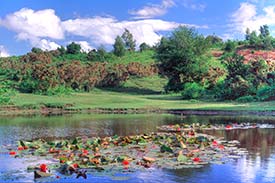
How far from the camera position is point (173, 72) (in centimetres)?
7944

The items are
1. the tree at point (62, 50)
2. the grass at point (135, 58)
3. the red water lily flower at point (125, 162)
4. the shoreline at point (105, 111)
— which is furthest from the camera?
the tree at point (62, 50)

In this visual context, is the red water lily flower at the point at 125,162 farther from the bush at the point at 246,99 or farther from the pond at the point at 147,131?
the bush at the point at 246,99

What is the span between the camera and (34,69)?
6750 cm

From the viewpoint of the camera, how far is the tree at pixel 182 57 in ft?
250

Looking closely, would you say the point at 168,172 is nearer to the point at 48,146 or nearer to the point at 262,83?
the point at 48,146

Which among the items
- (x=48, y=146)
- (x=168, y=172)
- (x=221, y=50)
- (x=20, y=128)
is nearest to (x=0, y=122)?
(x=20, y=128)

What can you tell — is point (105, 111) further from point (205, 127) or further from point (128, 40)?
point (128, 40)

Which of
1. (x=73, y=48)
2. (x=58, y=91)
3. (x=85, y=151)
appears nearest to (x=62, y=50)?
(x=73, y=48)

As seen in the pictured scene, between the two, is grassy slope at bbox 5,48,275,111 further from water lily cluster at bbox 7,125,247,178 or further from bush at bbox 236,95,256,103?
water lily cluster at bbox 7,125,247,178

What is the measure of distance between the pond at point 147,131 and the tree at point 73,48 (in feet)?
240

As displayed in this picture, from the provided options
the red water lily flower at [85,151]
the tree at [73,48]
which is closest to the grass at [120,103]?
the red water lily flower at [85,151]

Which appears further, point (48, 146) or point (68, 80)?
point (68, 80)

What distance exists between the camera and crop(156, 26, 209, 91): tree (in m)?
76.2

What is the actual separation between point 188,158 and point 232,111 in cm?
2725
